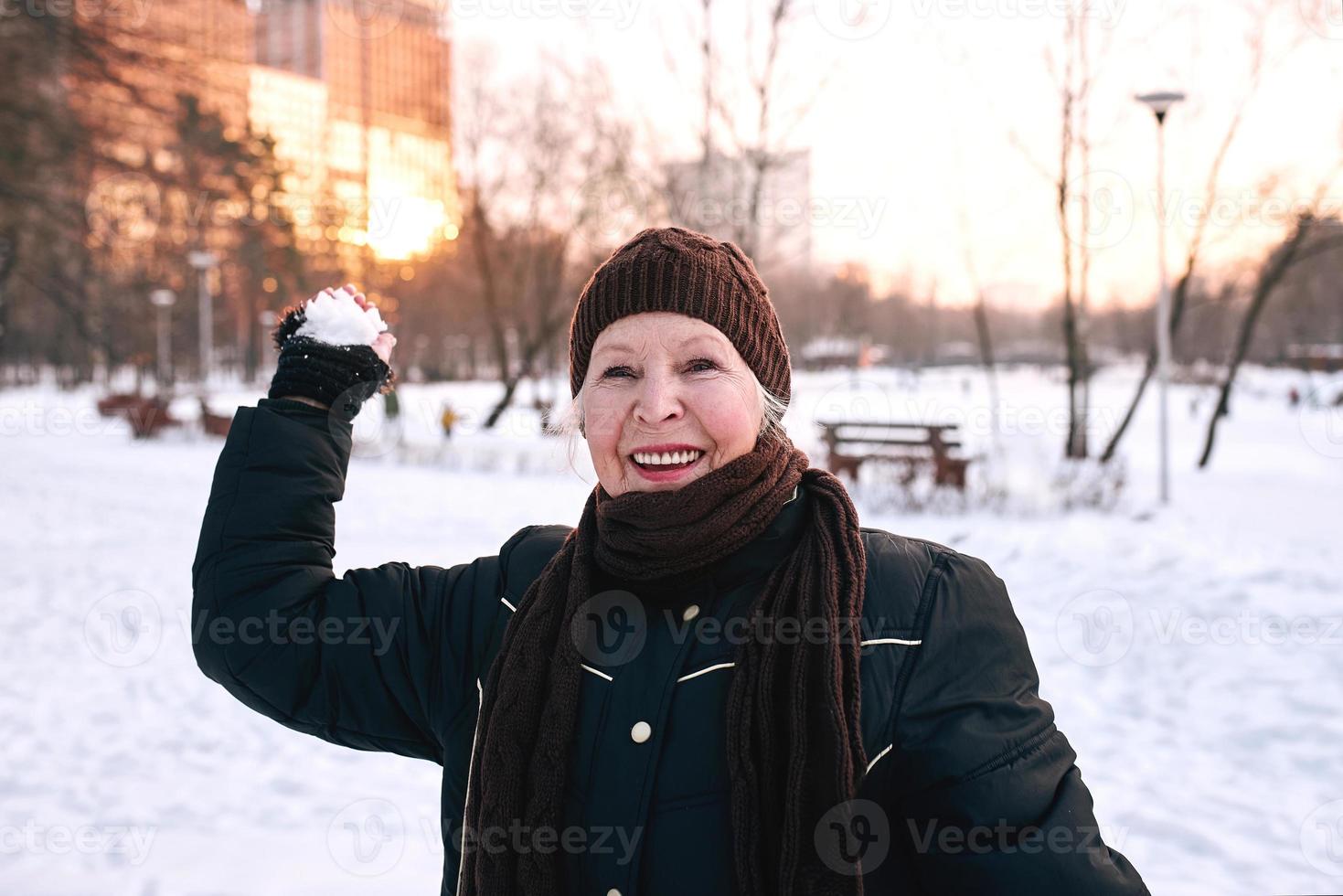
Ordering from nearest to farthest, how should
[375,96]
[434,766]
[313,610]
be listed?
[313,610]
[434,766]
[375,96]

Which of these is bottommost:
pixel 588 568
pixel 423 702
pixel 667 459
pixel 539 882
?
pixel 539 882

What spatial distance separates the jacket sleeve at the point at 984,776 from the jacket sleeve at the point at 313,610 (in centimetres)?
85

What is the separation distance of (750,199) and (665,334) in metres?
14.2

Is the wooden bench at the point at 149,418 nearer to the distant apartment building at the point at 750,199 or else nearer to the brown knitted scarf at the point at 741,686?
the distant apartment building at the point at 750,199

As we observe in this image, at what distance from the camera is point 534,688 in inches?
64.9

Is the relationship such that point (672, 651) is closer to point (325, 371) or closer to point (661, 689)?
point (661, 689)

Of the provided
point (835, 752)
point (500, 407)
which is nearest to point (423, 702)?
point (835, 752)

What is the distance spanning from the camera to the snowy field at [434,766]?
12.6 feet

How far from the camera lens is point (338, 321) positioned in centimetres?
194

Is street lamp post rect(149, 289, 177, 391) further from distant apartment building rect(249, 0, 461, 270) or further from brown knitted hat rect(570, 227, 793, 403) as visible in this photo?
brown knitted hat rect(570, 227, 793, 403)

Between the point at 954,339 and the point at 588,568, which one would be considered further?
the point at 954,339

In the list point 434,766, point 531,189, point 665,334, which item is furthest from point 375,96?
point 665,334

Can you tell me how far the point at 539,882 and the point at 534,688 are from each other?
0.30 m

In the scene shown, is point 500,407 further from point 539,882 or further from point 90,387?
point 90,387
